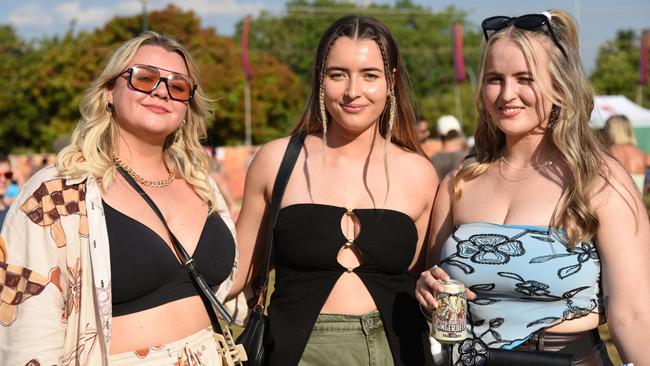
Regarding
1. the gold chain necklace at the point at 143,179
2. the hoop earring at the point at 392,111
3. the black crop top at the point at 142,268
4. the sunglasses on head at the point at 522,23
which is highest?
the sunglasses on head at the point at 522,23

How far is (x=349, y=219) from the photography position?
3162mm

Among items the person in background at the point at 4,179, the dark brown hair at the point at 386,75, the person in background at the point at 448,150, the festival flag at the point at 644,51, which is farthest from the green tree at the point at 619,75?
the dark brown hair at the point at 386,75

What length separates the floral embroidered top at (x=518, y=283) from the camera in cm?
263

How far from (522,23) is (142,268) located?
178 centimetres

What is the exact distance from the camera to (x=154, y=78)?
3014mm

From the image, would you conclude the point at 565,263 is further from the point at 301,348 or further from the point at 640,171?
the point at 640,171

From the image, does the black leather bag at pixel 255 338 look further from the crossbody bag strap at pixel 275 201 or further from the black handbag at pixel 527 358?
the black handbag at pixel 527 358

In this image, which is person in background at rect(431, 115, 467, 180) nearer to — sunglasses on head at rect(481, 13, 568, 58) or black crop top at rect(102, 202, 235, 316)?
sunglasses on head at rect(481, 13, 568, 58)

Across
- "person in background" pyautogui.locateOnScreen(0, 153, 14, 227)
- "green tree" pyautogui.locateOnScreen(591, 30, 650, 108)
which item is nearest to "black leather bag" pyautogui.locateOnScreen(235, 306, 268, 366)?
"person in background" pyautogui.locateOnScreen(0, 153, 14, 227)

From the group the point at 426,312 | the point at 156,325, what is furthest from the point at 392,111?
the point at 156,325

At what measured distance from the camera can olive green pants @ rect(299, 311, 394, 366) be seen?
3.02 metres

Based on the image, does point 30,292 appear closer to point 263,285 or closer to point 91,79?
point 263,285

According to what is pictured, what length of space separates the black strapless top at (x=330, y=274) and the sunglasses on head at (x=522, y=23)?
0.90 meters

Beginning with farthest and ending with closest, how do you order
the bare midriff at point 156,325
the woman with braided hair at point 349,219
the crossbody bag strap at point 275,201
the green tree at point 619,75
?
the green tree at point 619,75 < the crossbody bag strap at point 275,201 < the woman with braided hair at point 349,219 < the bare midriff at point 156,325
